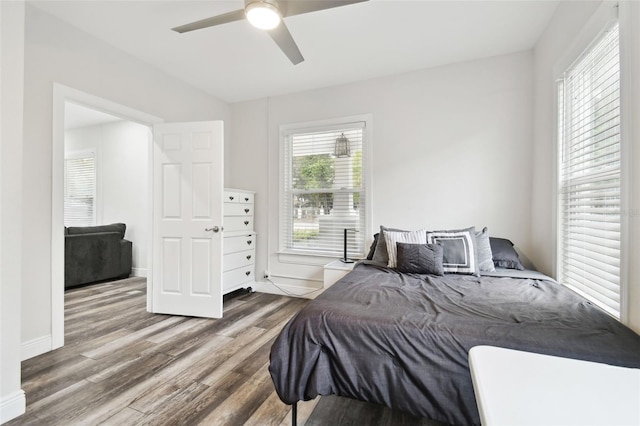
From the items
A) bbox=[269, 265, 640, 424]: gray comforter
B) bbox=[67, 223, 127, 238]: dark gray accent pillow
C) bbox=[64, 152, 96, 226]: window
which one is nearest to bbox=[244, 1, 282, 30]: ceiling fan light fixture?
bbox=[269, 265, 640, 424]: gray comforter

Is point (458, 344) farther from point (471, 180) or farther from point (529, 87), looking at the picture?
point (529, 87)

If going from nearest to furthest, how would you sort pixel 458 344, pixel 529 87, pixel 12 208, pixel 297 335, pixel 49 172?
pixel 458 344, pixel 297 335, pixel 12 208, pixel 49 172, pixel 529 87

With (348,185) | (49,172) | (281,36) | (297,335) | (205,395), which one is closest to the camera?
(297,335)

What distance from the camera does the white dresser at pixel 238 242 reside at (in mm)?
3406

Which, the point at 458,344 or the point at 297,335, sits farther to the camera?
the point at 297,335

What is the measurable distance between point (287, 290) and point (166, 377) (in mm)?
1963

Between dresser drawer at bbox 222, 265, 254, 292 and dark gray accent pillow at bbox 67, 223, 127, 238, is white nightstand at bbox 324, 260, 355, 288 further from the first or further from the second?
dark gray accent pillow at bbox 67, 223, 127, 238

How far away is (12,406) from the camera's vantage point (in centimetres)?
155

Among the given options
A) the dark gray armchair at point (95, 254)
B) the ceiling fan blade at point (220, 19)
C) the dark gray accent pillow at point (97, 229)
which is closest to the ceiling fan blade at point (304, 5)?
the ceiling fan blade at point (220, 19)

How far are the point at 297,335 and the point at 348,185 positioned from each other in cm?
235

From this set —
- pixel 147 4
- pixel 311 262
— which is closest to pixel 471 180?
pixel 311 262

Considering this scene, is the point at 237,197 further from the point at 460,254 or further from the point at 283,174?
the point at 460,254

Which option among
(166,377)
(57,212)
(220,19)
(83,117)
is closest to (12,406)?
(166,377)

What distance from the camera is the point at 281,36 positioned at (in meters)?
1.99
